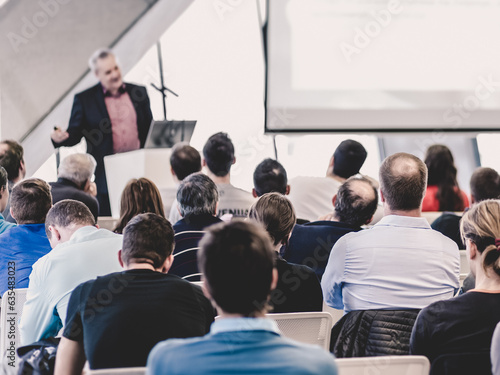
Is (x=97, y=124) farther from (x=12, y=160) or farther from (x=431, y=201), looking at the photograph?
(x=431, y=201)

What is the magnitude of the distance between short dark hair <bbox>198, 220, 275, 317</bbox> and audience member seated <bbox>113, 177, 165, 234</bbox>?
2125 millimetres

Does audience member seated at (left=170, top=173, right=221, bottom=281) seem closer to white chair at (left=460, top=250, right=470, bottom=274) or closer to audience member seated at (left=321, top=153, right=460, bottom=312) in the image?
audience member seated at (left=321, top=153, right=460, bottom=312)

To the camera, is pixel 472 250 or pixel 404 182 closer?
pixel 472 250

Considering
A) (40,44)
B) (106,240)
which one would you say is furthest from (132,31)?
(106,240)

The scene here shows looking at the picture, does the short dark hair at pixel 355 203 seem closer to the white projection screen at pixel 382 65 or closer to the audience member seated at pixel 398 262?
the audience member seated at pixel 398 262

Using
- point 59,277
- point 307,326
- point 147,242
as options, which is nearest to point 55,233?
point 59,277

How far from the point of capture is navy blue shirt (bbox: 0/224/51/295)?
288cm

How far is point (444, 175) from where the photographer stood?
4688 millimetres

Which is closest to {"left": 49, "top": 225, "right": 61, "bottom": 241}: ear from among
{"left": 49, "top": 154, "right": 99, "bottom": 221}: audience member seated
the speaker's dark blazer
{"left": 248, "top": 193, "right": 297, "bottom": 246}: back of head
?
{"left": 248, "top": 193, "right": 297, "bottom": 246}: back of head

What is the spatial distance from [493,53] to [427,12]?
739 mm

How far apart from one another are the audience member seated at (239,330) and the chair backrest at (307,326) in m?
0.79

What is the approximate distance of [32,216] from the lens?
307 centimetres

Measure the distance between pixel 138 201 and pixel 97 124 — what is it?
265cm

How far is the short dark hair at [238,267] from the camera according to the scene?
52.0 inches
